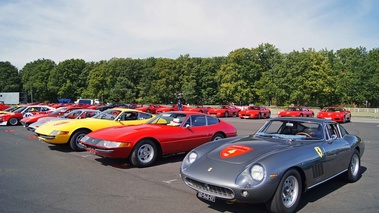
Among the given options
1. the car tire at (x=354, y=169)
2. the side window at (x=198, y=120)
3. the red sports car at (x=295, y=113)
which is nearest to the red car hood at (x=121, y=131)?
the side window at (x=198, y=120)

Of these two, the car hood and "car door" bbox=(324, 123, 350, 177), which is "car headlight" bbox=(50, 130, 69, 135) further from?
"car door" bbox=(324, 123, 350, 177)

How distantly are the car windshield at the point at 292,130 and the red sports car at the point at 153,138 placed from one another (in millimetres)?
2525

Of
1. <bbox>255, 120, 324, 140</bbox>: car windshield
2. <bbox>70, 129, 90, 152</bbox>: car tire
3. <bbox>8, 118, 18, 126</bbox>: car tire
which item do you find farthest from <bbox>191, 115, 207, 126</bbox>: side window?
<bbox>8, 118, 18, 126</bbox>: car tire

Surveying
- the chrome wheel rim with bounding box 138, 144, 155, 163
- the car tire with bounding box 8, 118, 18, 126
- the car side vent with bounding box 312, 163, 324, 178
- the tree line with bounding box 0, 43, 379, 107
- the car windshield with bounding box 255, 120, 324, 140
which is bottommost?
the car tire with bounding box 8, 118, 18, 126

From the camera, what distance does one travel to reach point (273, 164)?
387 cm

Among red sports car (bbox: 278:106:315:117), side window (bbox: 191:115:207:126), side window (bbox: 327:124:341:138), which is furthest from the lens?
red sports car (bbox: 278:106:315:117)

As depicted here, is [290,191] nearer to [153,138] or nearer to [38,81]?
[153,138]

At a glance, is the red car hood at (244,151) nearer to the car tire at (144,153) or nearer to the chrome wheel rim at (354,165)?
the chrome wheel rim at (354,165)

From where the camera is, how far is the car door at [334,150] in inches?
191

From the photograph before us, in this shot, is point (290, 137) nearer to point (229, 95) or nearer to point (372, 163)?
point (372, 163)

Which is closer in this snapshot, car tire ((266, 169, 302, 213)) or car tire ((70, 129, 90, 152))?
car tire ((266, 169, 302, 213))

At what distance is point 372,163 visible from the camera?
7605 millimetres

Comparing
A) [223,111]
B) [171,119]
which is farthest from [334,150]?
[223,111]

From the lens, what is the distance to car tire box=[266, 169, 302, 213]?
150 inches
